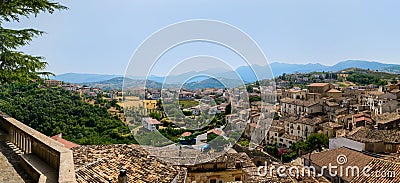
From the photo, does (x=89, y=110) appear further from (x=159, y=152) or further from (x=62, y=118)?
(x=159, y=152)

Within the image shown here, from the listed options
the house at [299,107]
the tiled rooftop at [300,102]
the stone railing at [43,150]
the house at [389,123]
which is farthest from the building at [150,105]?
the tiled rooftop at [300,102]

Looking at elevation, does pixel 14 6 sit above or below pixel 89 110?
above

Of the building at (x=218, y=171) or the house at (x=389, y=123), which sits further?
the house at (x=389, y=123)

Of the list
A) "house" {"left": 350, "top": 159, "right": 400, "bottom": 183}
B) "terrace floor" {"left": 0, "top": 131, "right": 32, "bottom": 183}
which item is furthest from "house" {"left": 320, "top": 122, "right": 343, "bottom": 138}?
"terrace floor" {"left": 0, "top": 131, "right": 32, "bottom": 183}

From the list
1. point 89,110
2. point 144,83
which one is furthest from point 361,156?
point 89,110

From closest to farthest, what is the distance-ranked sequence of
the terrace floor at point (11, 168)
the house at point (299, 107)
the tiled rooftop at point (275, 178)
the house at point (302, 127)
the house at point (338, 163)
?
the terrace floor at point (11, 168) < the tiled rooftop at point (275, 178) < the house at point (338, 163) < the house at point (302, 127) < the house at point (299, 107)

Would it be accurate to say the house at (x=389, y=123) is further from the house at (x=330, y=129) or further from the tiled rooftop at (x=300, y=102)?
the tiled rooftop at (x=300, y=102)

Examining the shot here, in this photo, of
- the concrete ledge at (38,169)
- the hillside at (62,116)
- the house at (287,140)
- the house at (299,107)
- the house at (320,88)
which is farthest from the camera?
the house at (320,88)

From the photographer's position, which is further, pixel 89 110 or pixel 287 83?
pixel 287 83
